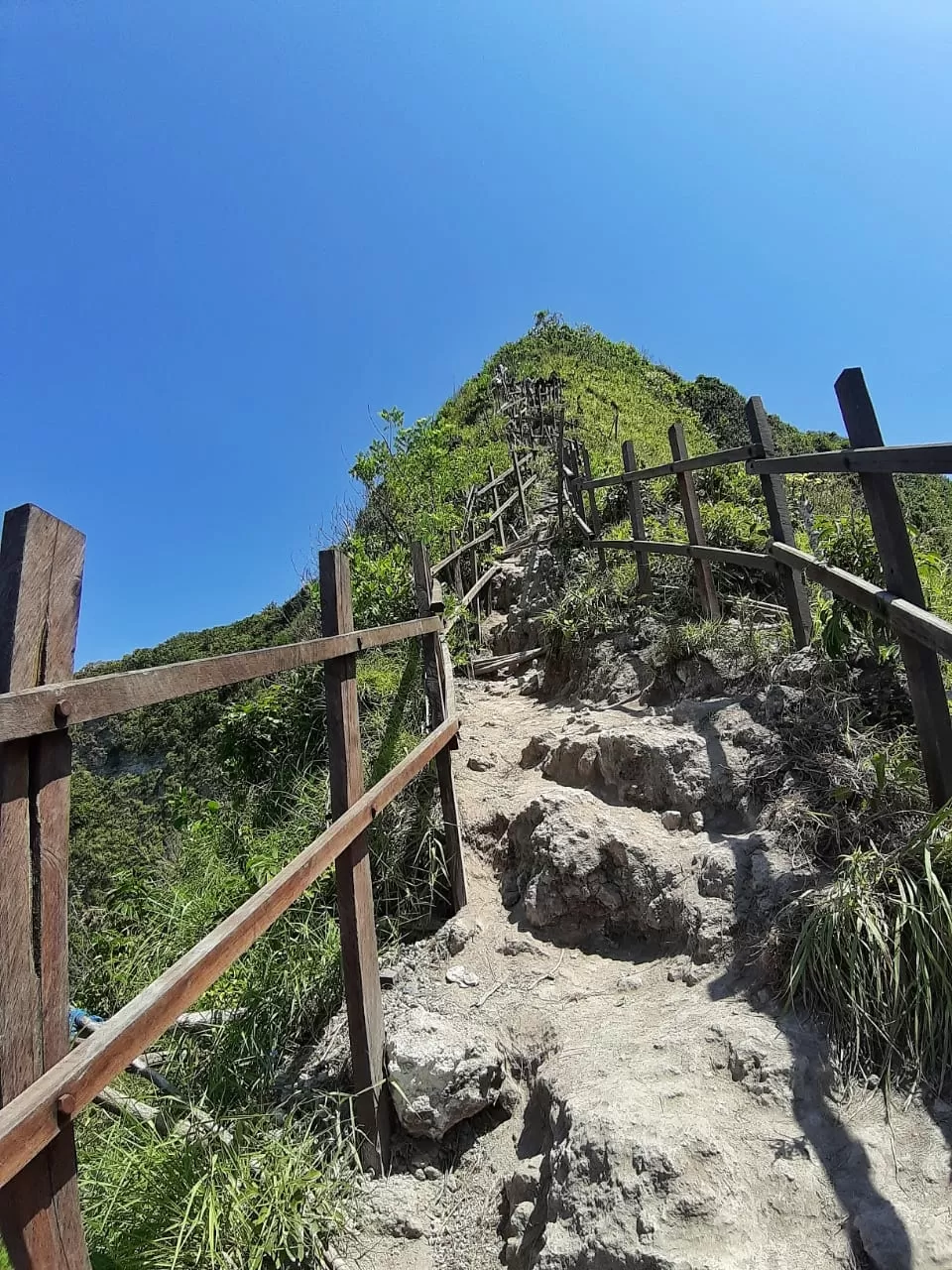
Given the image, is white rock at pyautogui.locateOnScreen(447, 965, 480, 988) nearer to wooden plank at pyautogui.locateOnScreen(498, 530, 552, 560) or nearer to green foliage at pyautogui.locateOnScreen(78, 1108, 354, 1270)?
green foliage at pyautogui.locateOnScreen(78, 1108, 354, 1270)

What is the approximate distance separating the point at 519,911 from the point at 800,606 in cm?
250

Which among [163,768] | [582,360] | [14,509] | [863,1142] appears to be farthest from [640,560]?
[582,360]

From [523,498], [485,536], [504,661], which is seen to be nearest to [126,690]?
[504,661]

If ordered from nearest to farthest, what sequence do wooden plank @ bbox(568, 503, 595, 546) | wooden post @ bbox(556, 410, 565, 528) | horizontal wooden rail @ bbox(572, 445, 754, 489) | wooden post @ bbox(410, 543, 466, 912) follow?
1. wooden post @ bbox(410, 543, 466, 912)
2. horizontal wooden rail @ bbox(572, 445, 754, 489)
3. wooden plank @ bbox(568, 503, 595, 546)
4. wooden post @ bbox(556, 410, 565, 528)

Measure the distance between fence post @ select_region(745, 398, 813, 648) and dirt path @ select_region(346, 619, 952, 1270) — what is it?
79 centimetres

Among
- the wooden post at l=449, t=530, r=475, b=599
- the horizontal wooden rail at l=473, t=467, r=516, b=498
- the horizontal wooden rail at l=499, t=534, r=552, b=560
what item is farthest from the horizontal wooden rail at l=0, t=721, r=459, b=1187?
the horizontal wooden rail at l=473, t=467, r=516, b=498

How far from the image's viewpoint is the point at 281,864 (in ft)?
15.8

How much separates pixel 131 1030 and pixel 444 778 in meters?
2.91

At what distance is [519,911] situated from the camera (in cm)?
403

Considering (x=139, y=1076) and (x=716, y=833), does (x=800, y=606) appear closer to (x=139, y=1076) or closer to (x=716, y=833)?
(x=716, y=833)

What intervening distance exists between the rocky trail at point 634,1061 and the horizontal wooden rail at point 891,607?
2.63ft

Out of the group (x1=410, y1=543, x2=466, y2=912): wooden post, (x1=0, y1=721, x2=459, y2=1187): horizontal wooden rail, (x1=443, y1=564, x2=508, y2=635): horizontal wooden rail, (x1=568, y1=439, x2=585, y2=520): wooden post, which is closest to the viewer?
(x1=0, y1=721, x2=459, y2=1187): horizontal wooden rail

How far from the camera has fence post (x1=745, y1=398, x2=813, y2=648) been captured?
14.9ft

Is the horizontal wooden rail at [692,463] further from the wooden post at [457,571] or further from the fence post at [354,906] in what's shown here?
the fence post at [354,906]
